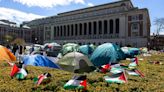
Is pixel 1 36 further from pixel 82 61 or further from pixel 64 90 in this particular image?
pixel 64 90

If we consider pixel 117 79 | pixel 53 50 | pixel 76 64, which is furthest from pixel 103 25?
pixel 117 79

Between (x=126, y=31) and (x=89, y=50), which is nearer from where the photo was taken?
(x=89, y=50)

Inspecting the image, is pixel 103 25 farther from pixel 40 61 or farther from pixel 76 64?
pixel 76 64

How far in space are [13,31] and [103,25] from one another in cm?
4952

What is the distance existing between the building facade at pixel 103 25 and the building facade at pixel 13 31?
407 inches

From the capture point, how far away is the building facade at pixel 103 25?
8862 centimetres

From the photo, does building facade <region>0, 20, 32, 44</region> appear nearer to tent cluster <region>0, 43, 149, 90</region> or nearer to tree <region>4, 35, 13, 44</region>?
tree <region>4, 35, 13, 44</region>

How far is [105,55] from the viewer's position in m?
20.2

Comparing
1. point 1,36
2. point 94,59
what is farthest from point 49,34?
point 94,59

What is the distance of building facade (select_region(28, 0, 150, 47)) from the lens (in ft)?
291

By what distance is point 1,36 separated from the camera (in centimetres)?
12100

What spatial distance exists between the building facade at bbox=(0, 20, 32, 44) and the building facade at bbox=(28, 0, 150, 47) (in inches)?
407

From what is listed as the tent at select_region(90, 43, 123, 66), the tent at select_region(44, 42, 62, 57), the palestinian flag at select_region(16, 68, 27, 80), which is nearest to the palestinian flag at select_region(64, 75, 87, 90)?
the palestinian flag at select_region(16, 68, 27, 80)

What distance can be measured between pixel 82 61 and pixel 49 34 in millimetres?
112668
